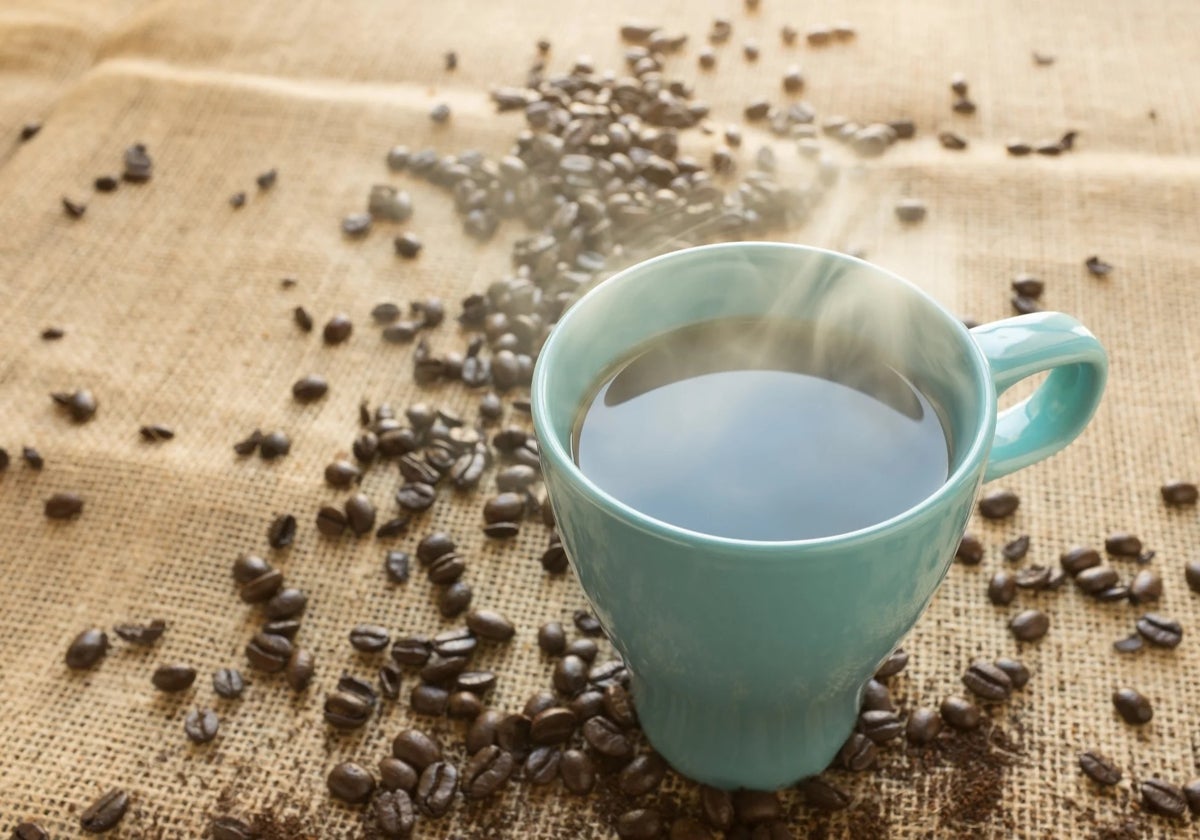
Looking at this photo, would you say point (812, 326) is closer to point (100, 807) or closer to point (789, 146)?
point (100, 807)

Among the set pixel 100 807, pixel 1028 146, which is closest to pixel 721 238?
pixel 1028 146

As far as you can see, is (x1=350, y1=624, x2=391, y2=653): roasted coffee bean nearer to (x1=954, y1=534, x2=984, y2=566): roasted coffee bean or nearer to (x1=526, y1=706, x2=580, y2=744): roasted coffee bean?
(x1=526, y1=706, x2=580, y2=744): roasted coffee bean

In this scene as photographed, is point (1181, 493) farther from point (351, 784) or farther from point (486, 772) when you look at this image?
point (351, 784)

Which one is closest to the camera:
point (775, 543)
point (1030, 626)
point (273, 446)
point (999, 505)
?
point (775, 543)

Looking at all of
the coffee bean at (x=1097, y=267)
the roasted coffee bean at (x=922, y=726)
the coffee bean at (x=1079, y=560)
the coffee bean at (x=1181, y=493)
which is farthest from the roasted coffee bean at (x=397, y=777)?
the coffee bean at (x=1097, y=267)

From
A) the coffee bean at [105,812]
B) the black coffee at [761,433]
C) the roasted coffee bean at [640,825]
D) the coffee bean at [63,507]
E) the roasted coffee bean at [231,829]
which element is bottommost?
the roasted coffee bean at [640,825]

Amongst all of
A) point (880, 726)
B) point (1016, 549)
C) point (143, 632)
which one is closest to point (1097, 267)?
point (1016, 549)

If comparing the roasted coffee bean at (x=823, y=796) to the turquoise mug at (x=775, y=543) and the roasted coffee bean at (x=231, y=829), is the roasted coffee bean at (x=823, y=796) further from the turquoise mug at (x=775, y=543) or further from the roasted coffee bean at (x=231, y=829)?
the roasted coffee bean at (x=231, y=829)
